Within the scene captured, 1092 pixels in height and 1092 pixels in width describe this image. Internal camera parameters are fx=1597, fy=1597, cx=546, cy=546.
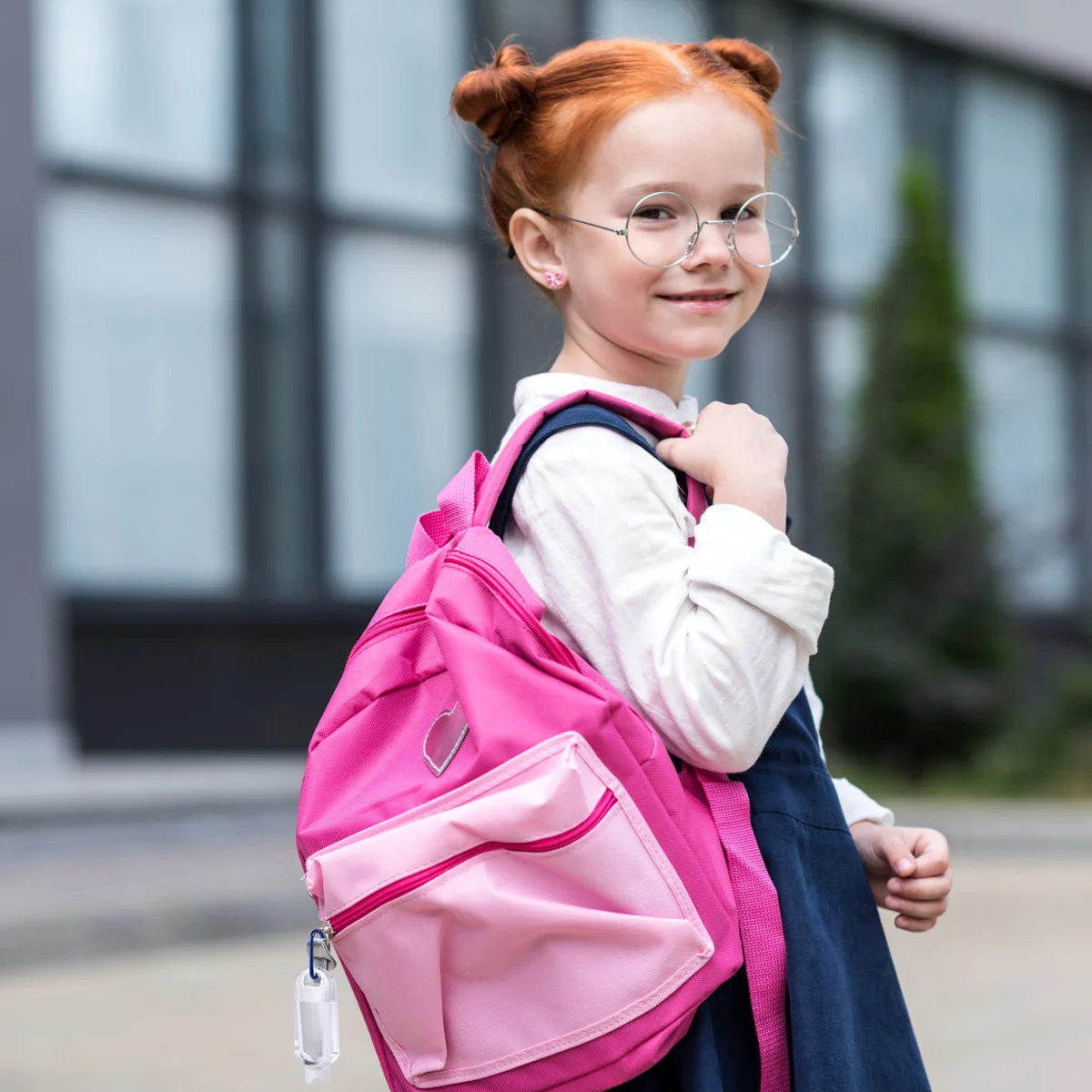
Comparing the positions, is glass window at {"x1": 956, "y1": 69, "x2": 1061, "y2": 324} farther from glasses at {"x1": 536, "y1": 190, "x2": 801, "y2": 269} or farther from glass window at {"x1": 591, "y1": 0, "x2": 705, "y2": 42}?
glasses at {"x1": 536, "y1": 190, "x2": 801, "y2": 269}

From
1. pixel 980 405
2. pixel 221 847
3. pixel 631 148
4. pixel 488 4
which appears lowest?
pixel 221 847

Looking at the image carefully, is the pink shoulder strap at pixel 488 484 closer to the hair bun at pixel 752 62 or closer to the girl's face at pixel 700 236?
the girl's face at pixel 700 236

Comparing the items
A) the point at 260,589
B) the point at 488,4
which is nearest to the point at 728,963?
the point at 260,589

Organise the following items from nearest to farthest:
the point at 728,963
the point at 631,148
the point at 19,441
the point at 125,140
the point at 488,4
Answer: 1. the point at 728,963
2. the point at 631,148
3. the point at 19,441
4. the point at 125,140
5. the point at 488,4

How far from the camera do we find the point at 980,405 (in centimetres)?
1325

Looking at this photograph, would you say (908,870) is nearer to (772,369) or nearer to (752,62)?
(752,62)

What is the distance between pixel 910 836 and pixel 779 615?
350 mm

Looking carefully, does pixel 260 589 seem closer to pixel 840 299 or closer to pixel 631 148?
pixel 840 299

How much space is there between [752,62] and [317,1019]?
103 cm

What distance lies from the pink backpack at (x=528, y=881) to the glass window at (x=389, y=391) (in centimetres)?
1032

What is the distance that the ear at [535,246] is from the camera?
5.30ft

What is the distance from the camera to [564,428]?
4.79ft

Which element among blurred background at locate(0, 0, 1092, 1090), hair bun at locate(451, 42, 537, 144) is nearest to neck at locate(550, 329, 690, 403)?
hair bun at locate(451, 42, 537, 144)

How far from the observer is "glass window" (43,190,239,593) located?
416 inches
